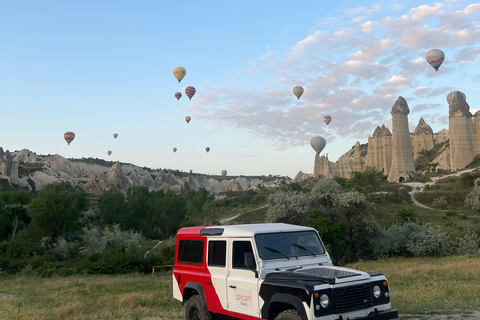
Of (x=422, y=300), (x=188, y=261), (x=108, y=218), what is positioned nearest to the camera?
(x=188, y=261)

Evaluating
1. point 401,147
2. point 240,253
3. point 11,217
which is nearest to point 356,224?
point 240,253

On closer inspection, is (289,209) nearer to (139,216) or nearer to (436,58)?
(139,216)

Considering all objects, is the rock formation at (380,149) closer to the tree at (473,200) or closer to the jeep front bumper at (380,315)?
the tree at (473,200)

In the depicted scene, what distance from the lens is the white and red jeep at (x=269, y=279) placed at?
679 cm

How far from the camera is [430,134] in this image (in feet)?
526

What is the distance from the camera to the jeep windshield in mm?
8250

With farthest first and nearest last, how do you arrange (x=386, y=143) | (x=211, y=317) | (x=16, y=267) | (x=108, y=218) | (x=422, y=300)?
(x=386, y=143)
(x=108, y=218)
(x=16, y=267)
(x=422, y=300)
(x=211, y=317)

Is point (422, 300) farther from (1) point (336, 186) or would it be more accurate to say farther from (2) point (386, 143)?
(2) point (386, 143)

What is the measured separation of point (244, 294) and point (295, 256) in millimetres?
1412

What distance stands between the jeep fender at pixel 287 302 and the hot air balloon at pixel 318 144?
98060 mm

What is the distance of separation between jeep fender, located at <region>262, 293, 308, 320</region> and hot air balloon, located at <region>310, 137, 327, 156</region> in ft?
322

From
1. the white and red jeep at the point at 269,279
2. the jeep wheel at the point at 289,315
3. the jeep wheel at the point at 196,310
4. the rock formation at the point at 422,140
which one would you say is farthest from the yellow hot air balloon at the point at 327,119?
the jeep wheel at the point at 289,315

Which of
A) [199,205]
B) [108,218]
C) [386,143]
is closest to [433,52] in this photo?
[386,143]

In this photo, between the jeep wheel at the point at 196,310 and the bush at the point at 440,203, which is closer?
the jeep wheel at the point at 196,310
